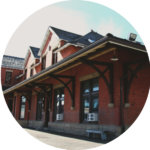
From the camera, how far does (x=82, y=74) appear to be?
1037cm

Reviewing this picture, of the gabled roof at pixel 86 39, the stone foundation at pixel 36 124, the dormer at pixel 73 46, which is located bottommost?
the stone foundation at pixel 36 124

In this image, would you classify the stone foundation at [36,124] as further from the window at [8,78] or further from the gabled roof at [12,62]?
the gabled roof at [12,62]

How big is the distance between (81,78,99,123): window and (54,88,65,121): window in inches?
97.1

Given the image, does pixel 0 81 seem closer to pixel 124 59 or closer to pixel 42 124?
pixel 42 124

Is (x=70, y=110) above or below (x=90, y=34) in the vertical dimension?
below

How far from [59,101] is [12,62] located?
15886 mm

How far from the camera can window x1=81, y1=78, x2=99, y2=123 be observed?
30.8ft

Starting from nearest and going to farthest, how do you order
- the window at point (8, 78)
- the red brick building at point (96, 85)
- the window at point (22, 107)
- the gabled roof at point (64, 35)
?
the red brick building at point (96, 85)
the gabled roof at point (64, 35)
the window at point (22, 107)
the window at point (8, 78)

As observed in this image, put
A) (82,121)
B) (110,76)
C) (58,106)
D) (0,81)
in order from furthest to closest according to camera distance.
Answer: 1. (0,81)
2. (58,106)
3. (82,121)
4. (110,76)

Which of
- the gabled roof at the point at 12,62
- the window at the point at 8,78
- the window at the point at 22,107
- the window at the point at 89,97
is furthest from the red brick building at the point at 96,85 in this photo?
the gabled roof at the point at 12,62

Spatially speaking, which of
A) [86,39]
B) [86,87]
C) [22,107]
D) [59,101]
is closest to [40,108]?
[59,101]

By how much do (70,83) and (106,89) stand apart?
335 centimetres

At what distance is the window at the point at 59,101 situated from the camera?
12.5m

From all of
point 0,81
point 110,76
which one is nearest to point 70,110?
point 110,76
